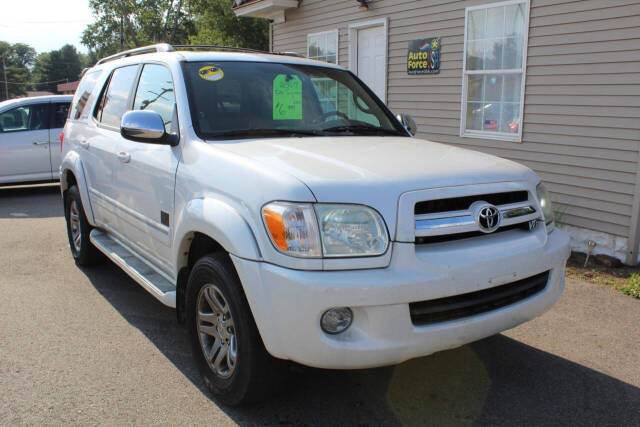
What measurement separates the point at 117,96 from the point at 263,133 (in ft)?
5.83

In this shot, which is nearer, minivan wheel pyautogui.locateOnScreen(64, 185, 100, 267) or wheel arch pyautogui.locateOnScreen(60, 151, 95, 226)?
wheel arch pyautogui.locateOnScreen(60, 151, 95, 226)

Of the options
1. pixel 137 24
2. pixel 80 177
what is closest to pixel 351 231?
pixel 80 177

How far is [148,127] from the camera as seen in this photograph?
3432 mm

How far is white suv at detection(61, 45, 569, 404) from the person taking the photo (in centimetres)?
254

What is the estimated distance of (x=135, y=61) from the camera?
451 cm

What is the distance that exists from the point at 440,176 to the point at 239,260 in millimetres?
1071

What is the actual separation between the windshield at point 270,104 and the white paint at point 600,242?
3162 millimetres

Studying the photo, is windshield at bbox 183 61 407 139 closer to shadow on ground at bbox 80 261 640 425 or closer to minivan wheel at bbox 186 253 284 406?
minivan wheel at bbox 186 253 284 406

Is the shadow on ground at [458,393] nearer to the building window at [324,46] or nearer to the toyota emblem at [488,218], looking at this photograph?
the toyota emblem at [488,218]

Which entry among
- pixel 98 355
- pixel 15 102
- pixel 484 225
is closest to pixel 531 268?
pixel 484 225

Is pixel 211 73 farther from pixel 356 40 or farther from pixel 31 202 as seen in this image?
pixel 31 202

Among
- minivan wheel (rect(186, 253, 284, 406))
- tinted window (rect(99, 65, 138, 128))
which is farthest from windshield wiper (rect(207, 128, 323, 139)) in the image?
tinted window (rect(99, 65, 138, 128))

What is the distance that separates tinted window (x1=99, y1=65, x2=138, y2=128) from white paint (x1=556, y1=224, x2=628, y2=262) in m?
4.95

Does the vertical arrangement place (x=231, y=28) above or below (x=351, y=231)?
above
